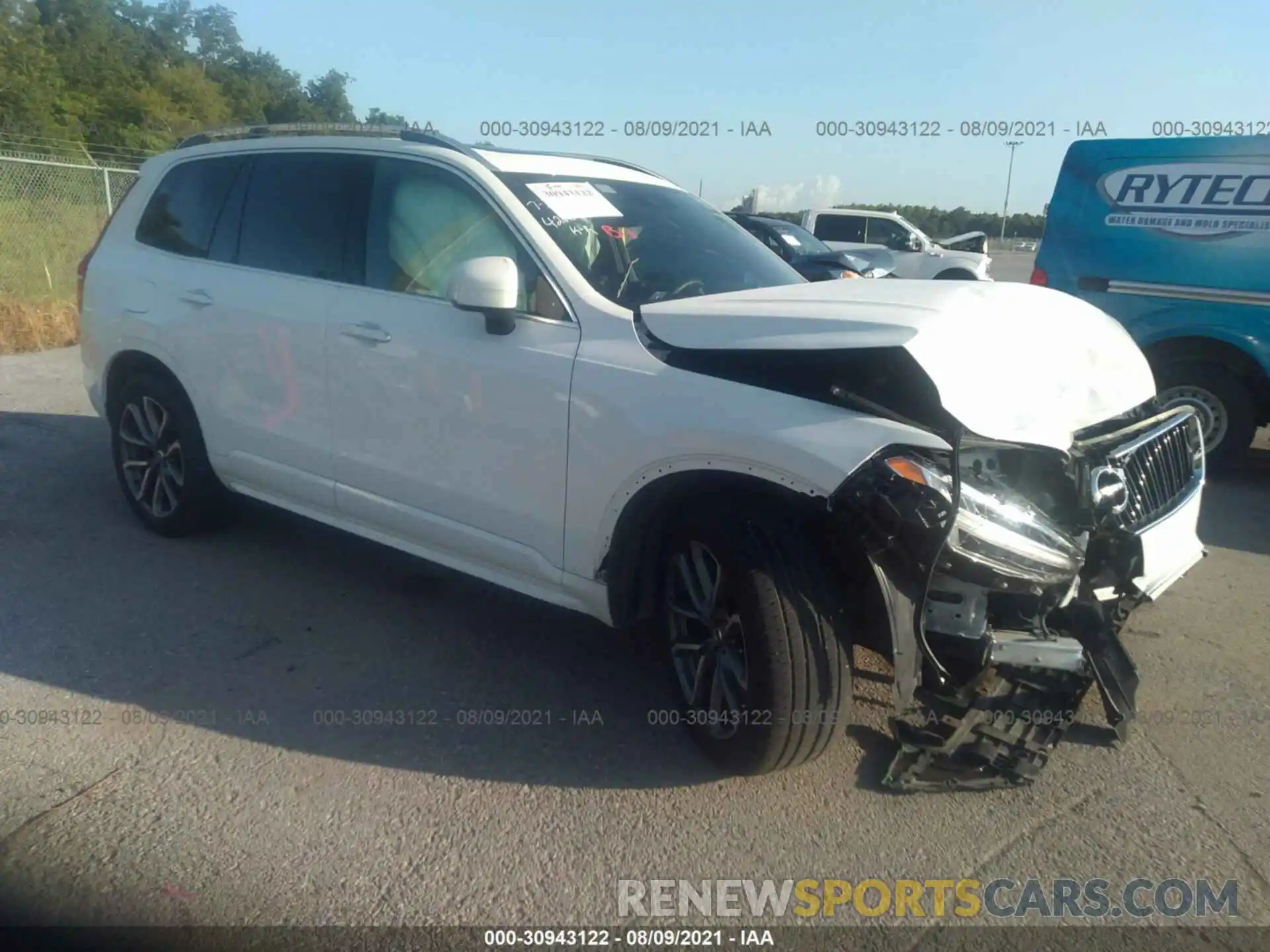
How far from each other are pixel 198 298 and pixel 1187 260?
20.3ft

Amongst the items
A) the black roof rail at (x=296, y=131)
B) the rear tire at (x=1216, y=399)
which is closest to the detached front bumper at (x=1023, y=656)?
the black roof rail at (x=296, y=131)

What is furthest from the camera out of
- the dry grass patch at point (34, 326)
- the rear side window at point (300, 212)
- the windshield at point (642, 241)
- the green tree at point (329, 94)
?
the green tree at point (329, 94)

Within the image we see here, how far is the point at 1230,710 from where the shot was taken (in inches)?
144

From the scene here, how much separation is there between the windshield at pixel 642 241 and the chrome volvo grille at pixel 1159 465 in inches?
58.7

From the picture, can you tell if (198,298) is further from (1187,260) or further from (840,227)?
(840,227)

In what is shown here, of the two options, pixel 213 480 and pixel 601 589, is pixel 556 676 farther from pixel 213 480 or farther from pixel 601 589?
pixel 213 480

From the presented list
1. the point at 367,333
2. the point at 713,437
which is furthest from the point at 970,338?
the point at 367,333

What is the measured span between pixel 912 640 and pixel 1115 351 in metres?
1.55

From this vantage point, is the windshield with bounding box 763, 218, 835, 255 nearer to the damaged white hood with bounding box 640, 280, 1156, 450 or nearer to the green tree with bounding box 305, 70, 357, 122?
the damaged white hood with bounding box 640, 280, 1156, 450

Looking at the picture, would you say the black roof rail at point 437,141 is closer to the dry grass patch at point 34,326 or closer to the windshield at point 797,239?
the dry grass patch at point 34,326

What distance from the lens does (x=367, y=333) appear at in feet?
12.9

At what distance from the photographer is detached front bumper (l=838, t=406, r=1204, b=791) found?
285 centimetres

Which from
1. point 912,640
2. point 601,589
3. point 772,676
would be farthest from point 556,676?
point 912,640

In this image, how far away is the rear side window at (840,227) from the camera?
18859mm
